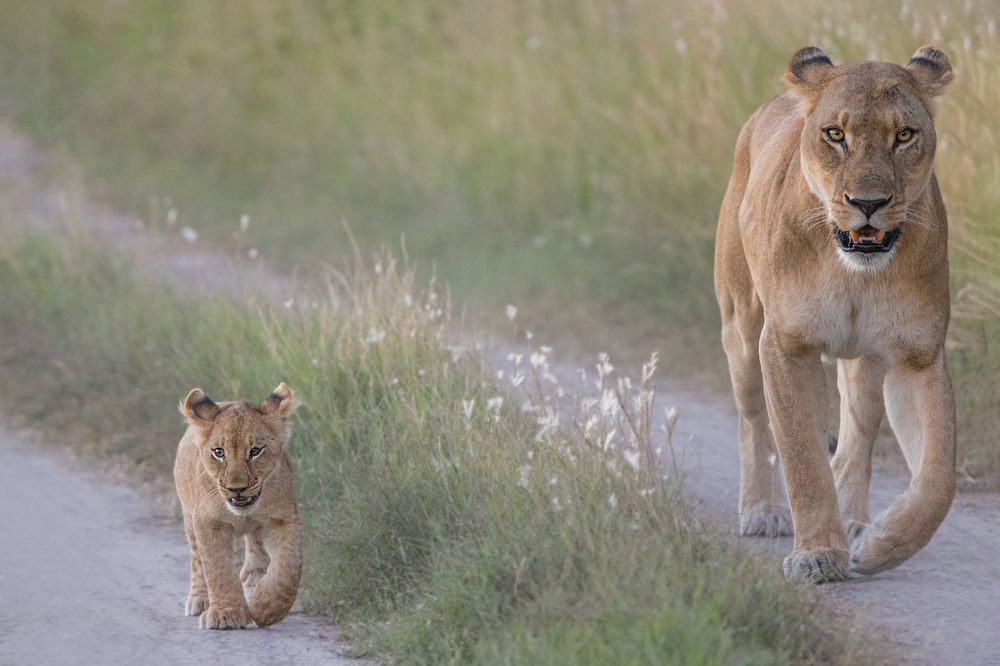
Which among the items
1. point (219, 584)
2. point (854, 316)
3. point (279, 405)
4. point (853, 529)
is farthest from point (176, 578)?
point (854, 316)

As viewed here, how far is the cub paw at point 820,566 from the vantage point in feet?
13.2

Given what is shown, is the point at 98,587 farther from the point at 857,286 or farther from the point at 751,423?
the point at 857,286

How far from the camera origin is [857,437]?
4.73 m

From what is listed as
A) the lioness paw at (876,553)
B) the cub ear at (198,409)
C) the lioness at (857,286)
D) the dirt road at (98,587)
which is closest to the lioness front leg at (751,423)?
the lioness at (857,286)

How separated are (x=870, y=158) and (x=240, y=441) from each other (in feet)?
6.80

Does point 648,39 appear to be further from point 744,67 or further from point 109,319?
point 109,319

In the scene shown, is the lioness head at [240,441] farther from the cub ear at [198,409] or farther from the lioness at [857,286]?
the lioness at [857,286]

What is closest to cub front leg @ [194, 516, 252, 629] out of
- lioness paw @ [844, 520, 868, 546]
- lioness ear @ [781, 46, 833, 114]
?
lioness paw @ [844, 520, 868, 546]

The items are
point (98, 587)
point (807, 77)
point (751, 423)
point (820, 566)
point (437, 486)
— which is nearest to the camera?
point (820, 566)

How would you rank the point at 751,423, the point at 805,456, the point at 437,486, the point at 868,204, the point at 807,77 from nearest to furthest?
the point at 868,204, the point at 805,456, the point at 807,77, the point at 437,486, the point at 751,423

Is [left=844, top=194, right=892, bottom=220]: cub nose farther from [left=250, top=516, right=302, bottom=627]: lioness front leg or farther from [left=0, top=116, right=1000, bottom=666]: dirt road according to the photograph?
[left=250, top=516, right=302, bottom=627]: lioness front leg

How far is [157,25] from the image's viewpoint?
1412cm

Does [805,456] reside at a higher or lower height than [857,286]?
lower

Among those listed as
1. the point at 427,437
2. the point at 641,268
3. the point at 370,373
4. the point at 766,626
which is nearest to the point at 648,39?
the point at 641,268
